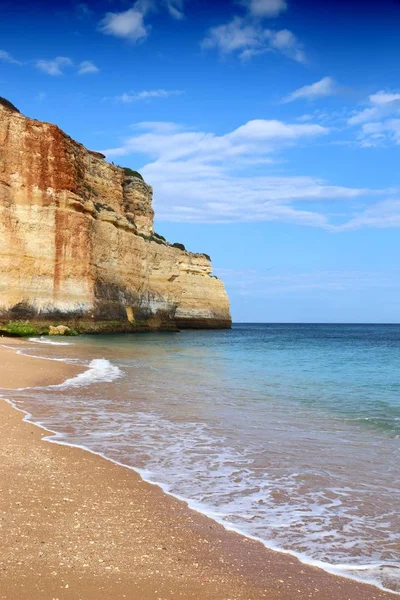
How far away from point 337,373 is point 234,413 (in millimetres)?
9837

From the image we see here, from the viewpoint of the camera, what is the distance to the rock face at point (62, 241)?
32188 mm

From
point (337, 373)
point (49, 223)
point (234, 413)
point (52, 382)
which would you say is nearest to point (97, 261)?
point (49, 223)

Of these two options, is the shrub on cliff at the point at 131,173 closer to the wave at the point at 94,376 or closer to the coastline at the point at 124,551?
the wave at the point at 94,376

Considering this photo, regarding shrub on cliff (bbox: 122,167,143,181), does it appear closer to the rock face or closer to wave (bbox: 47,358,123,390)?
the rock face

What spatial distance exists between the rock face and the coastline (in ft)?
93.6

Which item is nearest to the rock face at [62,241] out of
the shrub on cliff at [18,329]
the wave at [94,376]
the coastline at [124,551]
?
the shrub on cliff at [18,329]

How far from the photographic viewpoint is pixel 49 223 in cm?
3388

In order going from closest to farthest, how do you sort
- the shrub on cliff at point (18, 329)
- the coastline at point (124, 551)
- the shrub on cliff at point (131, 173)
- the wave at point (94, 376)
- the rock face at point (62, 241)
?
the coastline at point (124, 551) < the wave at point (94, 376) < the shrub on cliff at point (18, 329) < the rock face at point (62, 241) < the shrub on cliff at point (131, 173)

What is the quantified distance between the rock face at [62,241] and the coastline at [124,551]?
2853cm

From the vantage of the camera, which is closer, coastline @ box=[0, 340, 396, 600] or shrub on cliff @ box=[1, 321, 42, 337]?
coastline @ box=[0, 340, 396, 600]

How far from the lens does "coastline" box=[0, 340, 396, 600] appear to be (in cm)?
287

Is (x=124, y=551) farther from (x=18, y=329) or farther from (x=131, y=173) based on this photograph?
(x=131, y=173)

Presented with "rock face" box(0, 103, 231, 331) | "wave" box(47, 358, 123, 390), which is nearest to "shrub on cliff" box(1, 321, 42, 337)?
"rock face" box(0, 103, 231, 331)

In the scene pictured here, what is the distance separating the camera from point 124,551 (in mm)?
3297
